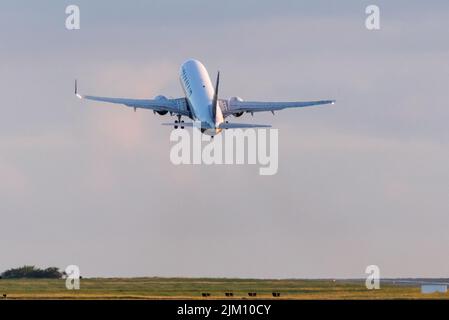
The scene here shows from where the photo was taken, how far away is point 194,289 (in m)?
163

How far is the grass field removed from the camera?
149 metres

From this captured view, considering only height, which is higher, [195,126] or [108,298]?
[195,126]

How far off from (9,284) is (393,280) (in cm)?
3733

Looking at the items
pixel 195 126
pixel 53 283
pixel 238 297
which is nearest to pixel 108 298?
pixel 238 297

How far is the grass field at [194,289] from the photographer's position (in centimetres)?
14888
